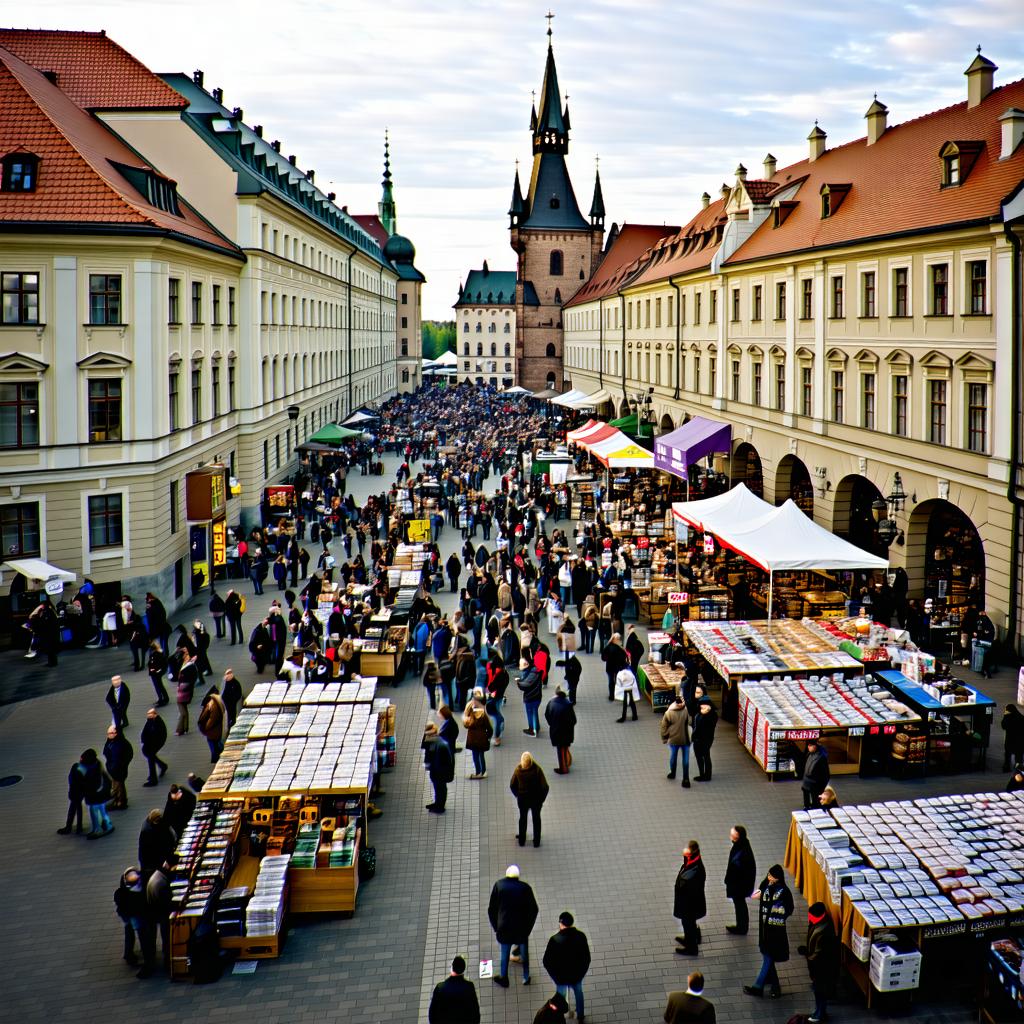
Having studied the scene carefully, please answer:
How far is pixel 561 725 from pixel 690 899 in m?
4.94

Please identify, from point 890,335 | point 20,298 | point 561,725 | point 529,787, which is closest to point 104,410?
point 20,298

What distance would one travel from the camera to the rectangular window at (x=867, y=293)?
1008 inches

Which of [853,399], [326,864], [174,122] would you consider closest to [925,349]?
[853,399]

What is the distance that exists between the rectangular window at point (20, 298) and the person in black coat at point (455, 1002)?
2009 cm

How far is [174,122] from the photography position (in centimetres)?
3306

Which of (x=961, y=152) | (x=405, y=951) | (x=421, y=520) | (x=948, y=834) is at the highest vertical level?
(x=961, y=152)

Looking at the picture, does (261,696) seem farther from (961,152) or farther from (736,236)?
(736,236)

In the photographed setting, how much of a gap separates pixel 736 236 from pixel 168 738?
28.9m

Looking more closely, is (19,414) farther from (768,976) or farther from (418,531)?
(768,976)

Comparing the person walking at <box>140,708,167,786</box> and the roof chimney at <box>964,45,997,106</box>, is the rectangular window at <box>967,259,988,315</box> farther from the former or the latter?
the person walking at <box>140,708,167,786</box>

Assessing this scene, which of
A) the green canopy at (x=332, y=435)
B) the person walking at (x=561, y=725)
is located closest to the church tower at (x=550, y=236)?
the green canopy at (x=332, y=435)

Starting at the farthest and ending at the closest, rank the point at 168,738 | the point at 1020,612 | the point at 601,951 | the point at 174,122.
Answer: the point at 174,122 < the point at 1020,612 < the point at 168,738 < the point at 601,951

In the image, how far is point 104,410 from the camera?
24.5m

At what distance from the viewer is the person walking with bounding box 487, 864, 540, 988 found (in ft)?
33.6
